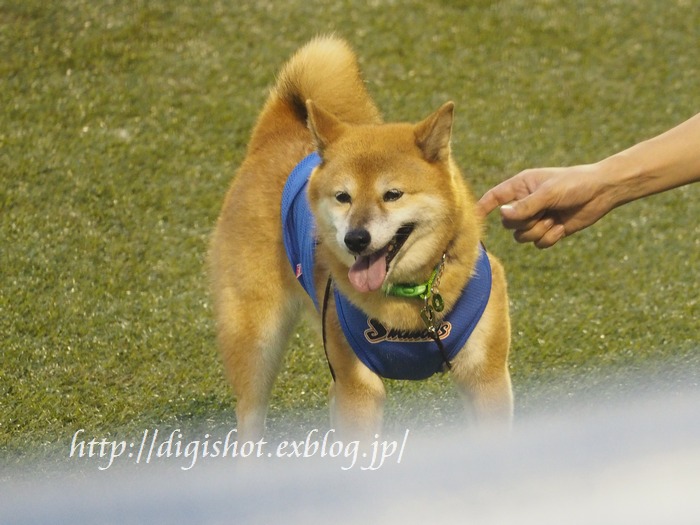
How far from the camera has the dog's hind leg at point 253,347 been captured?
10.7ft

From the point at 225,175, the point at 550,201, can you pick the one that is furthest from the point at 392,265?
the point at 225,175

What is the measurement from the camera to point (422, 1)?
290 inches

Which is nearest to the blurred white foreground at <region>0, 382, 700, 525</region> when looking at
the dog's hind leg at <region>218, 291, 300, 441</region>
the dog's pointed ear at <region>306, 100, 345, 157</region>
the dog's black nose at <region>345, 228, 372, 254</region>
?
the dog's black nose at <region>345, 228, 372, 254</region>

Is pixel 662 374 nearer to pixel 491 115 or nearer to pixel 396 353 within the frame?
pixel 396 353

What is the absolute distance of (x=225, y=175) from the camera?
5.61 m

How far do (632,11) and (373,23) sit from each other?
A: 2.10 metres

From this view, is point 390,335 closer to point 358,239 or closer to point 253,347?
point 358,239

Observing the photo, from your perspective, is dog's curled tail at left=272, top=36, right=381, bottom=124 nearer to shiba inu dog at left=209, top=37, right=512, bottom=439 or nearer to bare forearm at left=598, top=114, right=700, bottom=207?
shiba inu dog at left=209, top=37, right=512, bottom=439

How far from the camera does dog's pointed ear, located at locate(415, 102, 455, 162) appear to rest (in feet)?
8.10

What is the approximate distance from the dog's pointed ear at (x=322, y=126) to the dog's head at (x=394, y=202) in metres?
0.09

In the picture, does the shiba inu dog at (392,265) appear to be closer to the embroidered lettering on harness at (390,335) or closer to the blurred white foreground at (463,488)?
the embroidered lettering on harness at (390,335)

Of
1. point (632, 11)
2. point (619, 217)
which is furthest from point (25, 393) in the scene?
point (632, 11)

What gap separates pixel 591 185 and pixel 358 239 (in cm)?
70

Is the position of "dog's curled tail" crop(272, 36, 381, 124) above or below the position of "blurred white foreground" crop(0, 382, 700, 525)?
below
